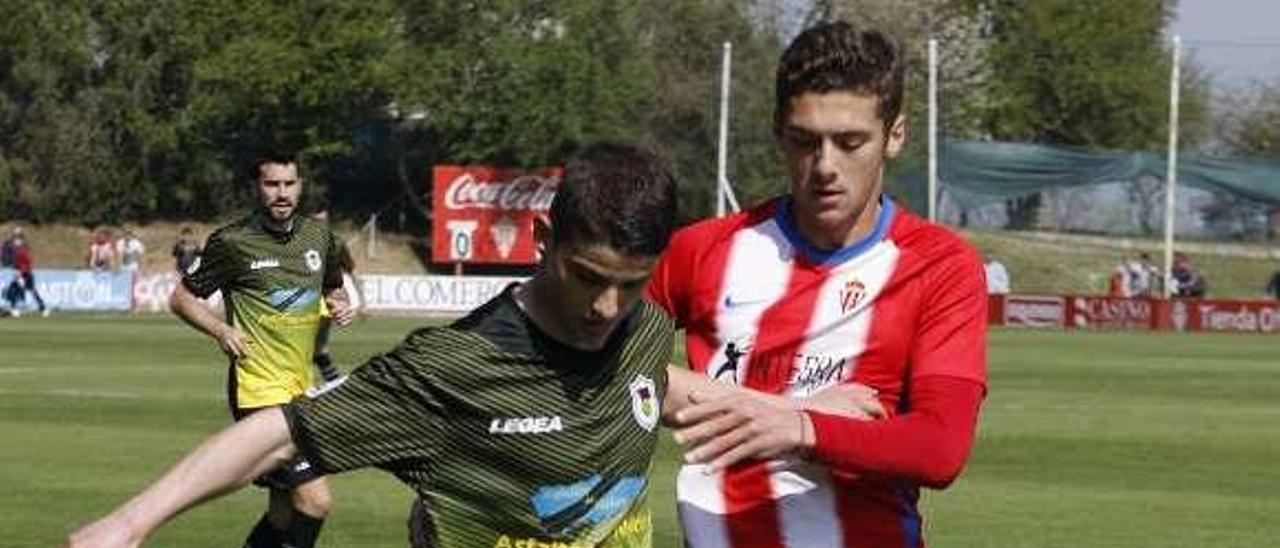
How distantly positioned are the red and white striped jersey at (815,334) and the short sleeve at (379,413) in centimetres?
71

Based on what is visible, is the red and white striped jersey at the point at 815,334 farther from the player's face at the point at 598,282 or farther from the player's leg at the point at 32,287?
the player's leg at the point at 32,287

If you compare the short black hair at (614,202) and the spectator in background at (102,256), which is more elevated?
the short black hair at (614,202)

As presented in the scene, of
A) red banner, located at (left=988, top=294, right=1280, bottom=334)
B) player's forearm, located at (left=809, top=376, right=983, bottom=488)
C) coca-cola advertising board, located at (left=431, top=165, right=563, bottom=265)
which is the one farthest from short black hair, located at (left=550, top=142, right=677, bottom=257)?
coca-cola advertising board, located at (left=431, top=165, right=563, bottom=265)

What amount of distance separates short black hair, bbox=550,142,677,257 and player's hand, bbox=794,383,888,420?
21.8 inches

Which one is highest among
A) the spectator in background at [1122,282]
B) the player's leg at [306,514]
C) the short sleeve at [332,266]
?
the short sleeve at [332,266]

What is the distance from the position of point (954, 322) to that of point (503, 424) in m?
1.03

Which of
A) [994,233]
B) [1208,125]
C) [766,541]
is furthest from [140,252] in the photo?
[766,541]

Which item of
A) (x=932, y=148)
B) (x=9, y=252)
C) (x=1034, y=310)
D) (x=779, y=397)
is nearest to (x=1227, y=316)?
(x=1034, y=310)

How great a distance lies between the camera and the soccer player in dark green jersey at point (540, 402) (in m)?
5.04

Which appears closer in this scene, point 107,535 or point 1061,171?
point 107,535

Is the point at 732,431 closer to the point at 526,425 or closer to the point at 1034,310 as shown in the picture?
the point at 526,425

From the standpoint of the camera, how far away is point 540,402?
5.42 metres

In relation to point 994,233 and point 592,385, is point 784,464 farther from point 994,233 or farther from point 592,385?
point 994,233

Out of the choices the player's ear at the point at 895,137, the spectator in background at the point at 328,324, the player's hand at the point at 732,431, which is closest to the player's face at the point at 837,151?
the player's ear at the point at 895,137
